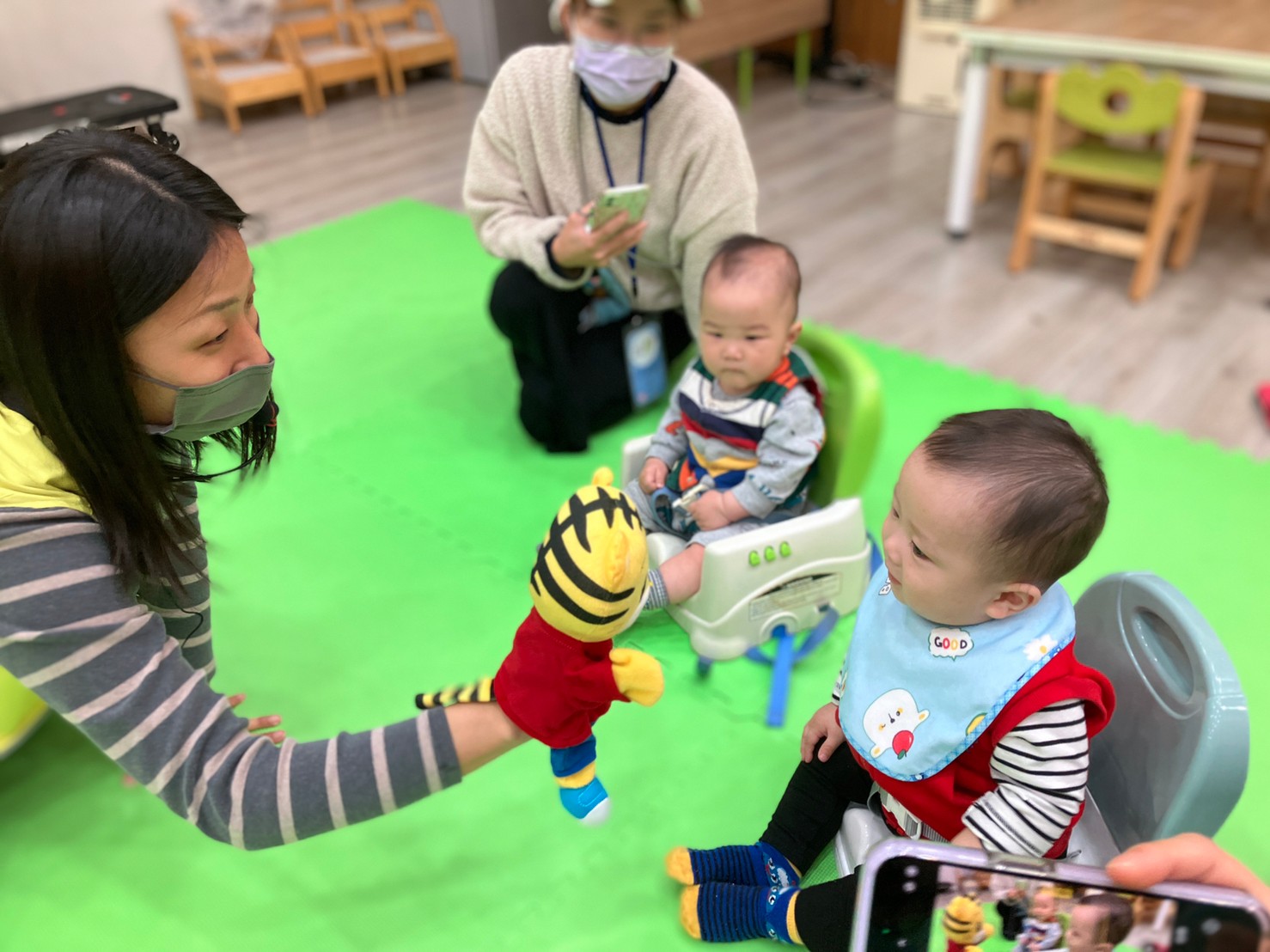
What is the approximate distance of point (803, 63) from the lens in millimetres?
4590

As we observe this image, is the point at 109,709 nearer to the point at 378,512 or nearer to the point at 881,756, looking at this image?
the point at 881,756

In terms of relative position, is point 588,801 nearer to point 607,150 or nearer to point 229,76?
point 607,150

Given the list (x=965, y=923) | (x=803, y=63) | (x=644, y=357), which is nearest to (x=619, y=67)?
(x=644, y=357)

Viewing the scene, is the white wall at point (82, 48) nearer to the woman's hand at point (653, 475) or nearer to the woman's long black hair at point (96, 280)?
the woman's hand at point (653, 475)

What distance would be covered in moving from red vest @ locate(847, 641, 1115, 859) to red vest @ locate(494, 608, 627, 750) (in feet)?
1.21

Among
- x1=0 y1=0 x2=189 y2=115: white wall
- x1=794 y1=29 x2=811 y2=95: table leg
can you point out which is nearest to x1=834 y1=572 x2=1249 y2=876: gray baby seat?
x1=794 y1=29 x2=811 y2=95: table leg

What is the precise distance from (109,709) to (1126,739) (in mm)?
1002

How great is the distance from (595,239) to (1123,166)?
1760 millimetres

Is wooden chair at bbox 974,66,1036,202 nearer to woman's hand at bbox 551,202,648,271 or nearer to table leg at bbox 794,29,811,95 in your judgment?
table leg at bbox 794,29,811,95

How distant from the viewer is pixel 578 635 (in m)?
0.72

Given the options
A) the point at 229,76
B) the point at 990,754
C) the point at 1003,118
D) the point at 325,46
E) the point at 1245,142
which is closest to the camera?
the point at 990,754

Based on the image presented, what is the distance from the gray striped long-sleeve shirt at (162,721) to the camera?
2.62 feet

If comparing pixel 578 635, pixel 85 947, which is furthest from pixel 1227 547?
pixel 85 947

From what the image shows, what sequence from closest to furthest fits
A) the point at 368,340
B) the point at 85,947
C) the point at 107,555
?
the point at 107,555 → the point at 85,947 → the point at 368,340
